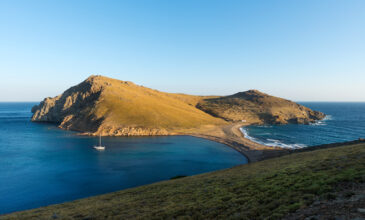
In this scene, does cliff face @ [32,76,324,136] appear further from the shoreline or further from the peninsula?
the shoreline

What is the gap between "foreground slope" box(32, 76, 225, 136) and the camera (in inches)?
4769

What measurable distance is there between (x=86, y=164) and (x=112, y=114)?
6871 centimetres

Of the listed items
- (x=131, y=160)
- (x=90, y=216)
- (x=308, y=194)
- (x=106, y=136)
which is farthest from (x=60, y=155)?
(x=308, y=194)

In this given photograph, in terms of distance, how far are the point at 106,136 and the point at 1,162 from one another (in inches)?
2002

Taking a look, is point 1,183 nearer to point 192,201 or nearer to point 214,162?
point 192,201

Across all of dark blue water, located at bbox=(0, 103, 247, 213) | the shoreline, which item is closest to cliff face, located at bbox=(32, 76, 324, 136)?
the shoreline

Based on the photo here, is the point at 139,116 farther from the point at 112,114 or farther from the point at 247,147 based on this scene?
the point at 247,147

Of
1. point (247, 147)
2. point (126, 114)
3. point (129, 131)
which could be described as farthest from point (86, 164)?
point (126, 114)

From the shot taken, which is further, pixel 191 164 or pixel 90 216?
pixel 191 164

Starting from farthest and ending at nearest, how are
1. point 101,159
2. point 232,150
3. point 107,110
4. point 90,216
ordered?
point 107,110, point 232,150, point 101,159, point 90,216

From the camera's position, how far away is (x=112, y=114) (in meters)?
129

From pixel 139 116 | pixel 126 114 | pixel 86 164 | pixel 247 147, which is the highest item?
pixel 126 114

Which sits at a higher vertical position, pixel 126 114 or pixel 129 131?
pixel 126 114

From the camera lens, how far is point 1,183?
157 feet
